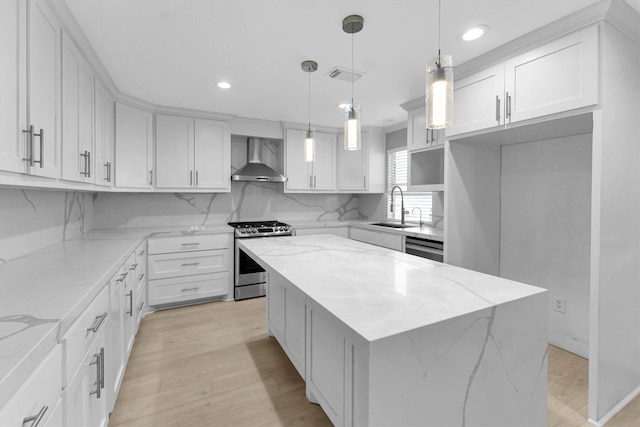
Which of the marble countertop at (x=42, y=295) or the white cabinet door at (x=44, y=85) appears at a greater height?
the white cabinet door at (x=44, y=85)

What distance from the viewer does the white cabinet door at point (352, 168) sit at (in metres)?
4.49

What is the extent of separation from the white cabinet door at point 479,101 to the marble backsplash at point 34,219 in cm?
312

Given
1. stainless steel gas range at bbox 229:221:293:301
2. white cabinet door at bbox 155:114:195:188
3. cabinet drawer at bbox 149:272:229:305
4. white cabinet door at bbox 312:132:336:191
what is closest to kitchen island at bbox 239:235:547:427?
stainless steel gas range at bbox 229:221:293:301

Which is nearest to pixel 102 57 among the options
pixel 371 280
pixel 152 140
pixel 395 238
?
pixel 152 140

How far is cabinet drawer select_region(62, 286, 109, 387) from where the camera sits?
3.22 ft

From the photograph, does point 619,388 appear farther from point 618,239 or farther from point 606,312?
point 618,239

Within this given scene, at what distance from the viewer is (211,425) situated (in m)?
1.68

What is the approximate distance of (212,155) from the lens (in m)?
3.73

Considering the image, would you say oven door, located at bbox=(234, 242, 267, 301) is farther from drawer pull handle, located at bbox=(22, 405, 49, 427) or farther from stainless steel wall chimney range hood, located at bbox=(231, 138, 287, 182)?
drawer pull handle, located at bbox=(22, 405, 49, 427)

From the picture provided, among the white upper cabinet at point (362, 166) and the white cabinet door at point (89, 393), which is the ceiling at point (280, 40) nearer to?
the white upper cabinet at point (362, 166)

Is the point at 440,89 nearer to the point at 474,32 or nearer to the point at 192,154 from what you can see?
the point at 474,32

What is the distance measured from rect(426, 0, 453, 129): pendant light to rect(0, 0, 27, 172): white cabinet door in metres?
1.65

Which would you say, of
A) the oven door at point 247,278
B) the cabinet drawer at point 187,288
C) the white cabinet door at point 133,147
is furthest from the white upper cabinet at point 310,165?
the white cabinet door at point 133,147

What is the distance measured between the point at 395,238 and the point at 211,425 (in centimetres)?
246
